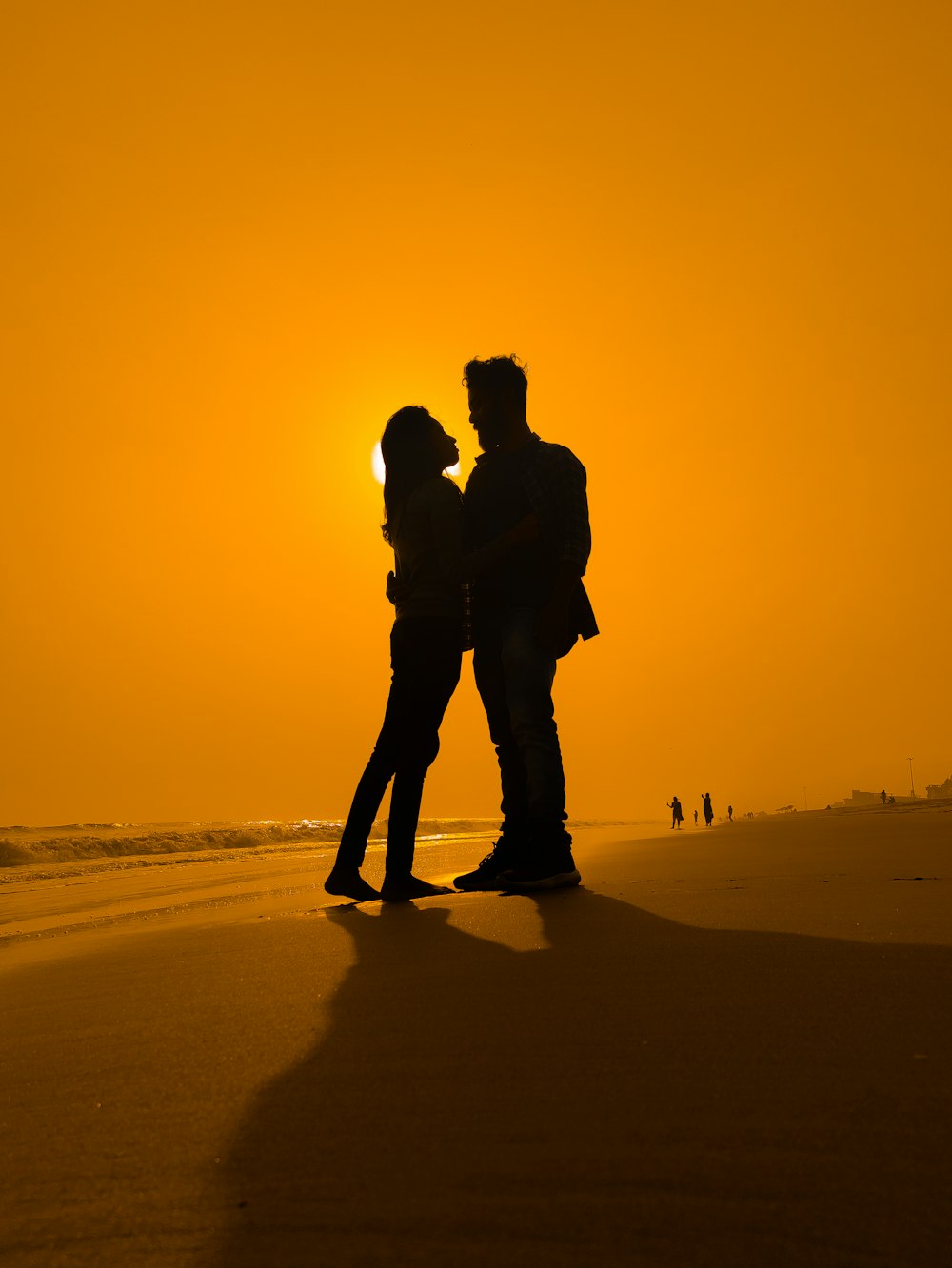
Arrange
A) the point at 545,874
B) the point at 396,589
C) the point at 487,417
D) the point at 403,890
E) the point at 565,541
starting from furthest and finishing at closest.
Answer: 1. the point at 487,417
2. the point at 396,589
3. the point at 565,541
4. the point at 403,890
5. the point at 545,874

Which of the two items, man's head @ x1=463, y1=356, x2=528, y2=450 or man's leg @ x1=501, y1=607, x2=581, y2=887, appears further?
man's head @ x1=463, y1=356, x2=528, y2=450

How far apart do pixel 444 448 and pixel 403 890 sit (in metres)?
1.79

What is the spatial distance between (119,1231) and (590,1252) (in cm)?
42

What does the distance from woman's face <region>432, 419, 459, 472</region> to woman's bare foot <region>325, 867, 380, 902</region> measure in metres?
1.68

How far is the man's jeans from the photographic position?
3559 mm

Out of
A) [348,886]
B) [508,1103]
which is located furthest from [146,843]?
[508,1103]

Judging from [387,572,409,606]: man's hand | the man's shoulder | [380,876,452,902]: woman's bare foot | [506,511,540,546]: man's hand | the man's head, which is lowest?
[380,876,452,902]: woman's bare foot

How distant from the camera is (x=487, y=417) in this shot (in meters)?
4.11

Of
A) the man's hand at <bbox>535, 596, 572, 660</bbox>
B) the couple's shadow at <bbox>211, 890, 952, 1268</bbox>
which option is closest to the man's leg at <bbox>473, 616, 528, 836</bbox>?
the man's hand at <bbox>535, 596, 572, 660</bbox>

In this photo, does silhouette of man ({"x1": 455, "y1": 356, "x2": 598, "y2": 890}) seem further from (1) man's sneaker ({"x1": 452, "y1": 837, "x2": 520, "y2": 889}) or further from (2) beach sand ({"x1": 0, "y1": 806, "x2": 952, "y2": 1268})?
(2) beach sand ({"x1": 0, "y1": 806, "x2": 952, "y2": 1268})

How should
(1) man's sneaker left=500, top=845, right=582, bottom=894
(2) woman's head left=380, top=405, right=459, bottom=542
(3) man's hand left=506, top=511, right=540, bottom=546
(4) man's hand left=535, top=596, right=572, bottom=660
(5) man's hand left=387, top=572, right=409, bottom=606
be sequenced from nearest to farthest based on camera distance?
(1) man's sneaker left=500, top=845, right=582, bottom=894, (4) man's hand left=535, top=596, right=572, bottom=660, (3) man's hand left=506, top=511, right=540, bottom=546, (5) man's hand left=387, top=572, right=409, bottom=606, (2) woman's head left=380, top=405, right=459, bottom=542

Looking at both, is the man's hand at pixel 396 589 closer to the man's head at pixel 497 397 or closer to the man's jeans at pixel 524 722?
the man's jeans at pixel 524 722

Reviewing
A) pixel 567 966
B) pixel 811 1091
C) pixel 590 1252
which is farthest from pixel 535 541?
pixel 590 1252

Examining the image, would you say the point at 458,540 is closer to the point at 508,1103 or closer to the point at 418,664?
the point at 418,664
